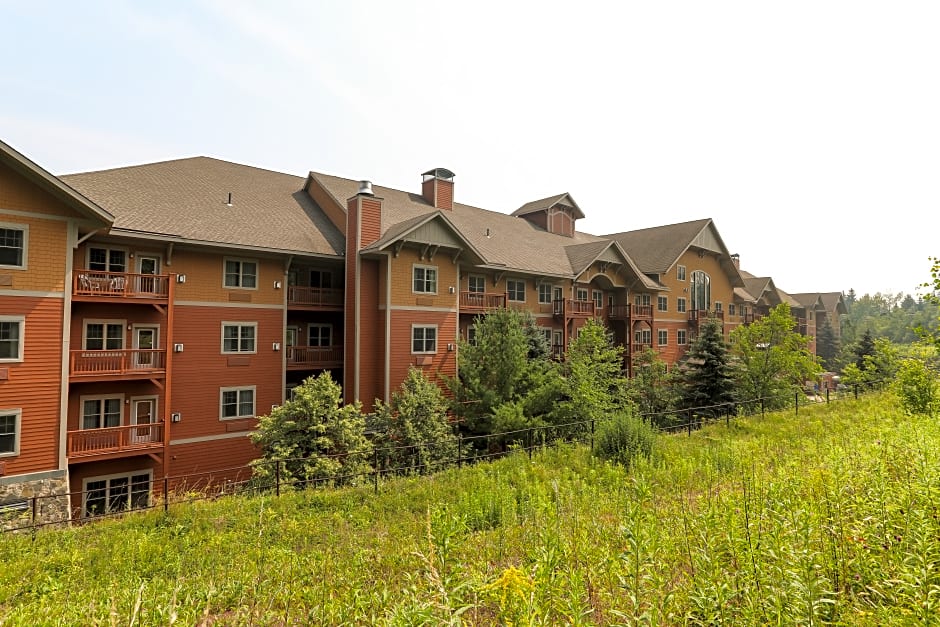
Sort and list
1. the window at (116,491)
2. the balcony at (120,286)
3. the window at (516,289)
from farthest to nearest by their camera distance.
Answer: the window at (516,289)
the window at (116,491)
the balcony at (120,286)

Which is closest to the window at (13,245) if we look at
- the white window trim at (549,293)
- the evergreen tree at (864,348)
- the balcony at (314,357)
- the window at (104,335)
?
the window at (104,335)

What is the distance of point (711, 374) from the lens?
27.6 metres

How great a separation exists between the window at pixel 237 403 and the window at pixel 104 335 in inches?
160

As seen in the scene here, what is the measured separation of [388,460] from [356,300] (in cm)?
774

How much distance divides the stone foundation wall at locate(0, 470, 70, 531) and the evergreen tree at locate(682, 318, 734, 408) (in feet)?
94.2

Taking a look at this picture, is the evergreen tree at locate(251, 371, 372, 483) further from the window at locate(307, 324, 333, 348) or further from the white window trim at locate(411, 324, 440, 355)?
the window at locate(307, 324, 333, 348)

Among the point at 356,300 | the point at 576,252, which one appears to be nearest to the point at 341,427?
the point at 356,300

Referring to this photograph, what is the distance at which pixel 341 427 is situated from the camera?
51.7 ft

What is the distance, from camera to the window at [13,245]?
14.1 metres

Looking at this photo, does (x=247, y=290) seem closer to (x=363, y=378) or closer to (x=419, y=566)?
(x=363, y=378)

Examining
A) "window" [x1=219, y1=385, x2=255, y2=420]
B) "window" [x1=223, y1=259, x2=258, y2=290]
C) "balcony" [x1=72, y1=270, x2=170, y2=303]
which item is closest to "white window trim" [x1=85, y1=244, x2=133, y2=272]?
"balcony" [x1=72, y1=270, x2=170, y2=303]

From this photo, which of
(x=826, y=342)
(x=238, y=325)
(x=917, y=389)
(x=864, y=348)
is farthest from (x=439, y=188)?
(x=826, y=342)

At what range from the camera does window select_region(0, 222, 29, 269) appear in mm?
14109

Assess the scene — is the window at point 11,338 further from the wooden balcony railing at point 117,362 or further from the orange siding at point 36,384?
the wooden balcony railing at point 117,362
